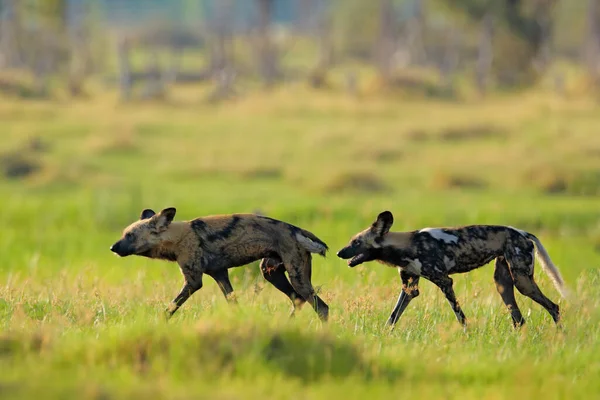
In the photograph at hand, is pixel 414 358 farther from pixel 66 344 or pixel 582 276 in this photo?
pixel 582 276

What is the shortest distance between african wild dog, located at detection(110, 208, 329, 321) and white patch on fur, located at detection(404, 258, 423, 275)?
80cm

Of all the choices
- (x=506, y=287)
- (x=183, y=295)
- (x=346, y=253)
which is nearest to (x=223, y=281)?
(x=183, y=295)

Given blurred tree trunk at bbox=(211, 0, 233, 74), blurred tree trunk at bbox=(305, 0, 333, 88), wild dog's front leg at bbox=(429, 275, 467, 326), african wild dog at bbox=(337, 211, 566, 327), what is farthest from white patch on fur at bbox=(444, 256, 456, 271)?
blurred tree trunk at bbox=(211, 0, 233, 74)

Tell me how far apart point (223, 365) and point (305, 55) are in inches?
3360

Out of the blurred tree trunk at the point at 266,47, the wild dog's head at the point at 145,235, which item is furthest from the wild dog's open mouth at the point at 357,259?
the blurred tree trunk at the point at 266,47

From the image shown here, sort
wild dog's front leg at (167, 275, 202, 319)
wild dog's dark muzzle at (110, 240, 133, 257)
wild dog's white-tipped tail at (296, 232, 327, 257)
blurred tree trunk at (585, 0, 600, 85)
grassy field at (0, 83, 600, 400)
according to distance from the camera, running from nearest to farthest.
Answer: grassy field at (0, 83, 600, 400) → wild dog's front leg at (167, 275, 202, 319) → wild dog's white-tipped tail at (296, 232, 327, 257) → wild dog's dark muzzle at (110, 240, 133, 257) → blurred tree trunk at (585, 0, 600, 85)

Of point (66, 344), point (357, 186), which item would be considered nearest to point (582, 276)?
point (66, 344)

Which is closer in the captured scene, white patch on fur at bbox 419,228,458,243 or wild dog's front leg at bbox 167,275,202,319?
wild dog's front leg at bbox 167,275,202,319

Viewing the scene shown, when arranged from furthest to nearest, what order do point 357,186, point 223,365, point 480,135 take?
point 480,135, point 357,186, point 223,365

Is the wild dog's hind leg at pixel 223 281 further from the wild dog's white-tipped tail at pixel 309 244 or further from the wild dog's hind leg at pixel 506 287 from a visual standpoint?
the wild dog's hind leg at pixel 506 287

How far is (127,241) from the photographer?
9.47m

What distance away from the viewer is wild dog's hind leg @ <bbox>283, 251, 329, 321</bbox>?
9273 millimetres

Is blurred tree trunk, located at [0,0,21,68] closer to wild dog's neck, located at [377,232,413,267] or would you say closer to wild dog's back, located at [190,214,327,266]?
wild dog's back, located at [190,214,327,266]

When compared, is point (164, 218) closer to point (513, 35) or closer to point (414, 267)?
point (414, 267)
